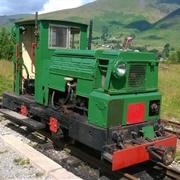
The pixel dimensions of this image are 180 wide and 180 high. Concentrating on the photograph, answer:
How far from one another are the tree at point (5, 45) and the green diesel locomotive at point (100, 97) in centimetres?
2377

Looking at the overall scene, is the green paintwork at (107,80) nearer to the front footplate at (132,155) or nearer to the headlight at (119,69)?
the headlight at (119,69)

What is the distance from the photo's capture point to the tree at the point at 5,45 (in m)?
30.1

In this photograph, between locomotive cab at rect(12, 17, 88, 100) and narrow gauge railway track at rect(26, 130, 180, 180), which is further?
locomotive cab at rect(12, 17, 88, 100)

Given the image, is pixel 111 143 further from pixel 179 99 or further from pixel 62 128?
pixel 179 99

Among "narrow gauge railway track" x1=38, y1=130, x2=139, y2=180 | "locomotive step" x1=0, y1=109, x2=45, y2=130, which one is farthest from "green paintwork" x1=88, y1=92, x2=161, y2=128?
"locomotive step" x1=0, y1=109, x2=45, y2=130

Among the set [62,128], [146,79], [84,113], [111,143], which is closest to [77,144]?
[62,128]

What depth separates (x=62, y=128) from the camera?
6238mm

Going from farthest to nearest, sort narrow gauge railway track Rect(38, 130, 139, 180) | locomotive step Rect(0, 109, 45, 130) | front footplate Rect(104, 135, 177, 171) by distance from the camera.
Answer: locomotive step Rect(0, 109, 45, 130) < narrow gauge railway track Rect(38, 130, 139, 180) < front footplate Rect(104, 135, 177, 171)

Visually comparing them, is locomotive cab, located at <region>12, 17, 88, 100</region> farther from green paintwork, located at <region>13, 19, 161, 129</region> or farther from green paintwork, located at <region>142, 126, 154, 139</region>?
green paintwork, located at <region>142, 126, 154, 139</region>

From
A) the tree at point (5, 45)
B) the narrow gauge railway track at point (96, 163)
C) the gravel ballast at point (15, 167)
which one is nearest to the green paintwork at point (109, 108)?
the narrow gauge railway track at point (96, 163)

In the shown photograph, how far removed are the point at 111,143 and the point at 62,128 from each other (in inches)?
60.4

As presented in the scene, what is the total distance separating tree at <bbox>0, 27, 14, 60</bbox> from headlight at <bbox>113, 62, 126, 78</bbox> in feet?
85.4

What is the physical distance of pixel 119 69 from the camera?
5.02 m

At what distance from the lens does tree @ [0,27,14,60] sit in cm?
3011
